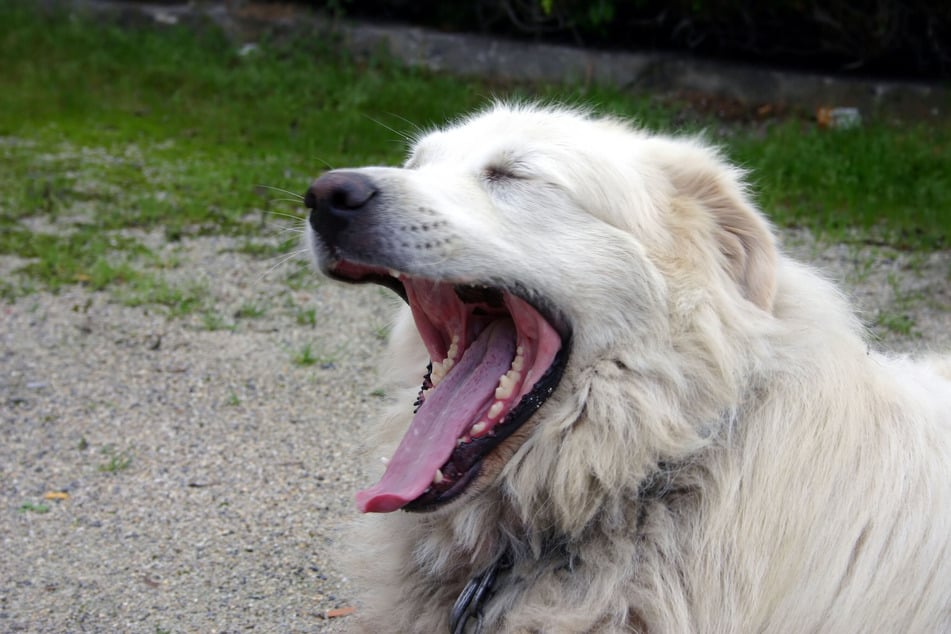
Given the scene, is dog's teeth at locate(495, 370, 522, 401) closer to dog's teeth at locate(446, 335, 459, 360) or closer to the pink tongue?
the pink tongue

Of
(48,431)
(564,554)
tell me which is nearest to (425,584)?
(564,554)

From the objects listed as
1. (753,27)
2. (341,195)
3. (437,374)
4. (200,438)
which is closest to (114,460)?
(200,438)

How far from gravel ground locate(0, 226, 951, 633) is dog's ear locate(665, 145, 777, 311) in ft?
5.52

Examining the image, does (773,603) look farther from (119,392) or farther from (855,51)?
(855,51)

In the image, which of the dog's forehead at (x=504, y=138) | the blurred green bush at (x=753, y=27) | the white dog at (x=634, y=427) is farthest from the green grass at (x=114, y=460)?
the blurred green bush at (x=753, y=27)

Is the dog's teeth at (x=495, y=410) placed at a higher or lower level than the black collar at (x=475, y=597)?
higher

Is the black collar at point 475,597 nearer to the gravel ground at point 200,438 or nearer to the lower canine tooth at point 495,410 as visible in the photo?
the lower canine tooth at point 495,410

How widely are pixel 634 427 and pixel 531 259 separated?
0.51 meters

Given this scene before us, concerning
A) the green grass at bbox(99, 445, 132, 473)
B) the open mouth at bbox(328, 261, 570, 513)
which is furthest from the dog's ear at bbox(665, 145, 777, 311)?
the green grass at bbox(99, 445, 132, 473)

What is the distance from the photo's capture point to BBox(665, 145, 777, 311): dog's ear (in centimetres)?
293

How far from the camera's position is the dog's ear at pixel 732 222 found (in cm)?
293

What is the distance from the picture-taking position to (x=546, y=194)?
9.96 feet

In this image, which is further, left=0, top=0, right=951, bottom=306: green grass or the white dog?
left=0, top=0, right=951, bottom=306: green grass

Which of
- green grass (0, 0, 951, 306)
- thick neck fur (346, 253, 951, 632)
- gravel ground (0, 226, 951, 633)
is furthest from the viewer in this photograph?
green grass (0, 0, 951, 306)
